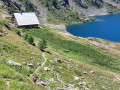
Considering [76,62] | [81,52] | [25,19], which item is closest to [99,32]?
[25,19]

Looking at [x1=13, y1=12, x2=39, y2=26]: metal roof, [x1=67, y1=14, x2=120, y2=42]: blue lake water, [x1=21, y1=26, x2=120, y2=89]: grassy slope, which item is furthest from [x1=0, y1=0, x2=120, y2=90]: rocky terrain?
[x1=67, y1=14, x2=120, y2=42]: blue lake water

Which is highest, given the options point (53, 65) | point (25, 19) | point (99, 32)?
point (25, 19)

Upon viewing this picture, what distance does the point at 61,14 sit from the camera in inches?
7495

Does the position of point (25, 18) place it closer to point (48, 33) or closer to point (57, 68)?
point (48, 33)

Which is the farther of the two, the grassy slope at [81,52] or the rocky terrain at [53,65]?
the grassy slope at [81,52]

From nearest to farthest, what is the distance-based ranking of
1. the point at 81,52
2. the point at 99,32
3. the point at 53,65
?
the point at 53,65, the point at 81,52, the point at 99,32

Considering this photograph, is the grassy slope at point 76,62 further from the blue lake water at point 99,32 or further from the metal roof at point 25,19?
the blue lake water at point 99,32

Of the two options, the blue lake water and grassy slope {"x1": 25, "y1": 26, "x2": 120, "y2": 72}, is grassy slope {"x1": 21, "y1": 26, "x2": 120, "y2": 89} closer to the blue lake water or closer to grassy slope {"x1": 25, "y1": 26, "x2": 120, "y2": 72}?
grassy slope {"x1": 25, "y1": 26, "x2": 120, "y2": 72}

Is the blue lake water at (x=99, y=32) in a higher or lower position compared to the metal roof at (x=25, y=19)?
lower

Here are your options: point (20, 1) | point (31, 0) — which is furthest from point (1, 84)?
point (31, 0)

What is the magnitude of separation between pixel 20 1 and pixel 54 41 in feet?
367

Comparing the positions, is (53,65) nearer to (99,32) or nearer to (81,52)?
(81,52)

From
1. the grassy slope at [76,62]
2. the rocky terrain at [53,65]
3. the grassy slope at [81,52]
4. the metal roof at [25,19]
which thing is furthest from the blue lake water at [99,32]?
the rocky terrain at [53,65]

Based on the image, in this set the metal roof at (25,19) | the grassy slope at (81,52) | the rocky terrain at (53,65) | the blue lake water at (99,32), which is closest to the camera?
the rocky terrain at (53,65)
